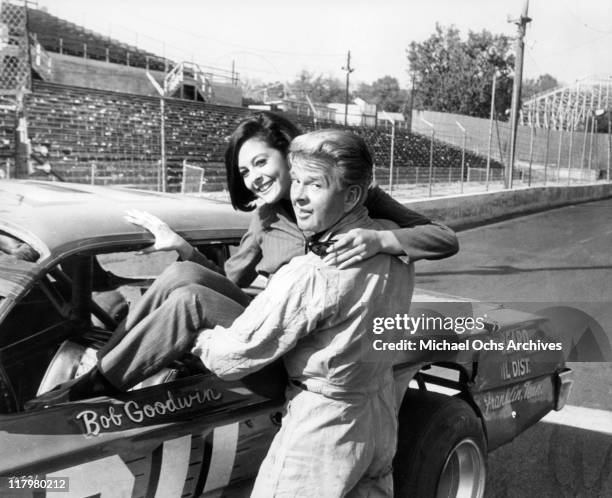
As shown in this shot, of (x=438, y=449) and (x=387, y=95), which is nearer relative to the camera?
(x=438, y=449)

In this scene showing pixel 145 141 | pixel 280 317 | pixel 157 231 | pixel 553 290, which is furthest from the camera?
pixel 145 141

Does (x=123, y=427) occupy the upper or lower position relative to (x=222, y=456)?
upper

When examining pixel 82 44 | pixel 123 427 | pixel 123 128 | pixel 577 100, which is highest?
pixel 82 44

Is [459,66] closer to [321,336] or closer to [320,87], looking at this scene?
[321,336]

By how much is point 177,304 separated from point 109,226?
533 millimetres

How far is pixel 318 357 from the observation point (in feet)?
6.05

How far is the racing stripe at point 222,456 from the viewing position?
220cm

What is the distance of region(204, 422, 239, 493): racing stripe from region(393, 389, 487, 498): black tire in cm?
62

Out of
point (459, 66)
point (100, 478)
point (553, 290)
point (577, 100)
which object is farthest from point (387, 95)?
point (100, 478)

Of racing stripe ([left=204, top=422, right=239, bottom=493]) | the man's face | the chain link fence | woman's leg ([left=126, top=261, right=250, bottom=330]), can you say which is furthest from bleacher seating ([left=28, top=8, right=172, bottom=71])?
the man's face

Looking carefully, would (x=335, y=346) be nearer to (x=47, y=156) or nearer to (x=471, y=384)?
(x=471, y=384)

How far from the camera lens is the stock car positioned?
194cm

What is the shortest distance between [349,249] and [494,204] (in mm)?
17931

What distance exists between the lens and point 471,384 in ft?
9.61
